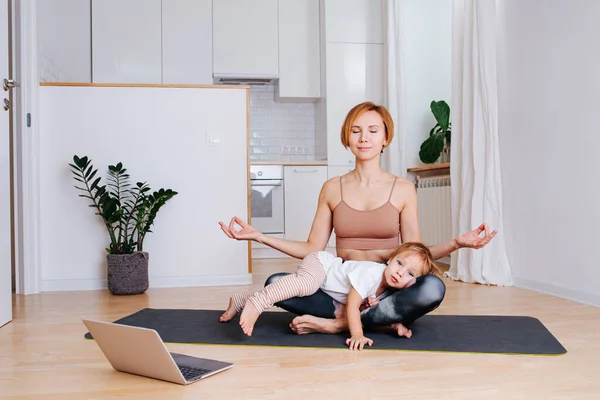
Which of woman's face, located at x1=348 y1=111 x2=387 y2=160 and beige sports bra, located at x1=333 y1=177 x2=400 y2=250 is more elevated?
woman's face, located at x1=348 y1=111 x2=387 y2=160

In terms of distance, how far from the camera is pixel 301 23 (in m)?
5.92

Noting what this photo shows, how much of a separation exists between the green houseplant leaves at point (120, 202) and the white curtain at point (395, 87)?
2204 mm

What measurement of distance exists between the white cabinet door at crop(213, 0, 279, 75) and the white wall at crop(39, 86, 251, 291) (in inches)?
84.8

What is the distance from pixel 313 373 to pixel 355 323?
1.02 ft

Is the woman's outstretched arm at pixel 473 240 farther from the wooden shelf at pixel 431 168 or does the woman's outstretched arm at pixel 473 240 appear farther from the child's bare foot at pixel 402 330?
the wooden shelf at pixel 431 168

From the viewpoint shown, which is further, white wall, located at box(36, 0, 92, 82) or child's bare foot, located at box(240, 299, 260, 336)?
white wall, located at box(36, 0, 92, 82)

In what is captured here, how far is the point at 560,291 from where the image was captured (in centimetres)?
315

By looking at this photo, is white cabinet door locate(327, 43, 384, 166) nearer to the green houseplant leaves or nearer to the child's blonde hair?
the green houseplant leaves

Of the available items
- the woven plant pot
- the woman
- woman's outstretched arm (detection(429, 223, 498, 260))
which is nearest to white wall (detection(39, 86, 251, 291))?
the woven plant pot

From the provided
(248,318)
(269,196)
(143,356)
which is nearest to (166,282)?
(248,318)

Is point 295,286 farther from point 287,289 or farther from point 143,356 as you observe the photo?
point 143,356

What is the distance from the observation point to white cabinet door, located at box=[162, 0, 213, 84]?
576 cm

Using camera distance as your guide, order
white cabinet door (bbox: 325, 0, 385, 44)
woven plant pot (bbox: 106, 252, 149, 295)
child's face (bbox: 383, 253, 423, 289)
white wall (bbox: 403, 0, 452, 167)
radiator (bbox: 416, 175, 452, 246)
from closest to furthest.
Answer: child's face (bbox: 383, 253, 423, 289) → woven plant pot (bbox: 106, 252, 149, 295) → radiator (bbox: 416, 175, 452, 246) → white wall (bbox: 403, 0, 452, 167) → white cabinet door (bbox: 325, 0, 385, 44)

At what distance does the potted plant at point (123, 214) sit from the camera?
340 centimetres
